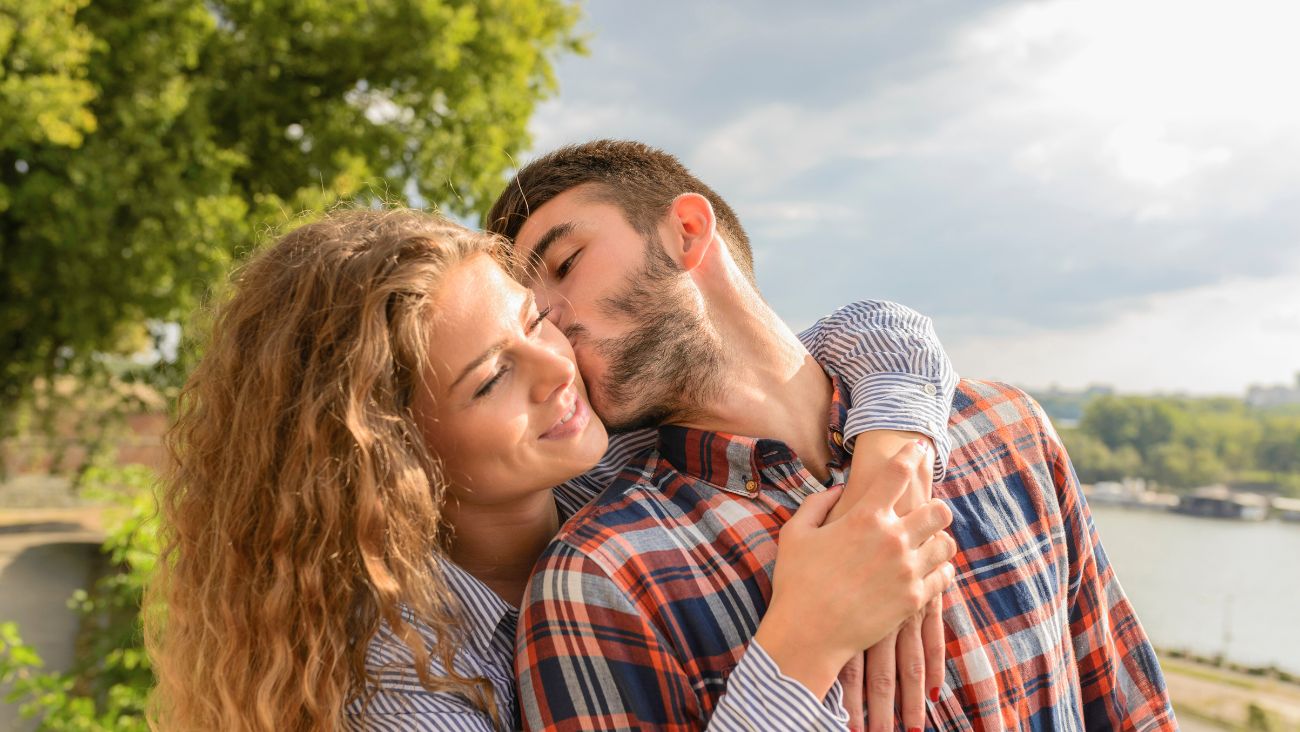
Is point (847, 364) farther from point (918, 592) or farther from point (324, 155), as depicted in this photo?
point (324, 155)

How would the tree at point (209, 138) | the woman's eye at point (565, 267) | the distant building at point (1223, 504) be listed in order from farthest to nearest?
the tree at point (209, 138) < the distant building at point (1223, 504) < the woman's eye at point (565, 267)

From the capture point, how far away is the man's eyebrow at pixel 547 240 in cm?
200

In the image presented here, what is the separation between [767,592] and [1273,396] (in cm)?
992

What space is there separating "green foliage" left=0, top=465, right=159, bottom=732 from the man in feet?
4.75

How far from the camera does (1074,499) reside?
196cm

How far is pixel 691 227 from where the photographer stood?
2.10 meters

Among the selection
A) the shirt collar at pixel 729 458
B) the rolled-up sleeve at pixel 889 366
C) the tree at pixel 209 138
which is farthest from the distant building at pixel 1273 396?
the shirt collar at pixel 729 458

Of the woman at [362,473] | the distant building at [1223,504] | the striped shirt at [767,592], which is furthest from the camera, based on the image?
the distant building at [1223,504]

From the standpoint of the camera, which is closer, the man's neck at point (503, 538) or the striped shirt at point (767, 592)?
the striped shirt at point (767, 592)

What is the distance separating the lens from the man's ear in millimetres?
2070

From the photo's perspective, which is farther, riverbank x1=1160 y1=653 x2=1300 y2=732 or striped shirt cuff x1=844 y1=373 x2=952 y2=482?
riverbank x1=1160 y1=653 x2=1300 y2=732

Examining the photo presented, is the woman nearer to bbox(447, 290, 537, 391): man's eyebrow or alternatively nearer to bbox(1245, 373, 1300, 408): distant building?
bbox(447, 290, 537, 391): man's eyebrow

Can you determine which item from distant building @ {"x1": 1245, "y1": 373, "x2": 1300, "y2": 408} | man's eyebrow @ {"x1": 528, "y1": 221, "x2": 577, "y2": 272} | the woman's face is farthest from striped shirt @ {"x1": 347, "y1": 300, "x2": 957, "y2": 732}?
distant building @ {"x1": 1245, "y1": 373, "x2": 1300, "y2": 408}

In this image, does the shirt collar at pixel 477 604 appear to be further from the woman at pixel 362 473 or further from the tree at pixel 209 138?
the tree at pixel 209 138
